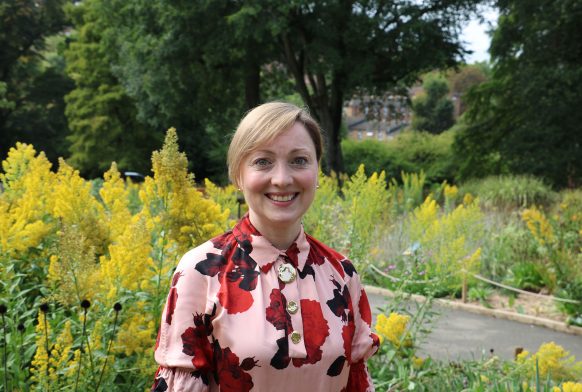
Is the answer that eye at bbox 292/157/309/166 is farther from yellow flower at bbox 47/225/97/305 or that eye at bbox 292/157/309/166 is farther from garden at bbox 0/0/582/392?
yellow flower at bbox 47/225/97/305

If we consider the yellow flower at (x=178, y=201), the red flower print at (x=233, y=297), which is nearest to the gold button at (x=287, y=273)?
the red flower print at (x=233, y=297)

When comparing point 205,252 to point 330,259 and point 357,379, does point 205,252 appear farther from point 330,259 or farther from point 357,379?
point 357,379

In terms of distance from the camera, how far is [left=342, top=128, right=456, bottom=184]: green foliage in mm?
25312

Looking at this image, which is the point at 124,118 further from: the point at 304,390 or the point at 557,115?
the point at 304,390

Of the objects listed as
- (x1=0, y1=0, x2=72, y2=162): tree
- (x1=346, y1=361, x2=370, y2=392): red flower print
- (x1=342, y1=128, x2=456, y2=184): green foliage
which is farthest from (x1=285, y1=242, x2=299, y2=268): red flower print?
(x1=0, y1=0, x2=72, y2=162): tree

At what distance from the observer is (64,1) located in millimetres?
28219

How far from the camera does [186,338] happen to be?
1.47m

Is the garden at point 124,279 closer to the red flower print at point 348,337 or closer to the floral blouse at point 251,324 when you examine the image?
the floral blouse at point 251,324

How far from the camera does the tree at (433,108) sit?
48.6 m

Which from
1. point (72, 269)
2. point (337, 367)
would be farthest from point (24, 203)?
point (337, 367)

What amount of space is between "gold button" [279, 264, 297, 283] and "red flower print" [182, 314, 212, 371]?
0.75 feet

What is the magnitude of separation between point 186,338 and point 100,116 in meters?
23.9

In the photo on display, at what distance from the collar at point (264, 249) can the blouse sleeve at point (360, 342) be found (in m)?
0.21

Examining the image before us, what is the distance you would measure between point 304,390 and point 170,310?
42 cm
